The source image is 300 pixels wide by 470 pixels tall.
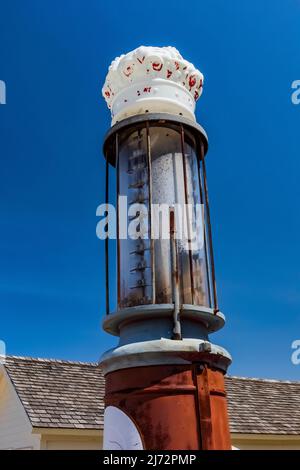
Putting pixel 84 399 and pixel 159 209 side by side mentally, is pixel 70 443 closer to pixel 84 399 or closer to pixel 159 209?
pixel 84 399

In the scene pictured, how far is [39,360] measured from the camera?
1216 cm

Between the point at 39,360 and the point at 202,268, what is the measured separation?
31.2 ft

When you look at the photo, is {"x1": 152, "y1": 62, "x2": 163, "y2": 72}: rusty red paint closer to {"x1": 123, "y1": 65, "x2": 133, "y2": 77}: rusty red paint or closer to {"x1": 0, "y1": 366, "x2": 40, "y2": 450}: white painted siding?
{"x1": 123, "y1": 65, "x2": 133, "y2": 77}: rusty red paint

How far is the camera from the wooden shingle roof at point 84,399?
10016mm

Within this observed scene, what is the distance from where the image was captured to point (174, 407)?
2725 mm

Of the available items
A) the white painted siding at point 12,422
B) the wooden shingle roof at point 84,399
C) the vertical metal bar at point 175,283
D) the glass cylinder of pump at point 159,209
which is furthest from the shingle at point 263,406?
the vertical metal bar at point 175,283

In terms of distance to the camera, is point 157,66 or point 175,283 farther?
point 157,66

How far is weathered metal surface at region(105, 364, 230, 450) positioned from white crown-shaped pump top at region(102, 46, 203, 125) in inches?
66.5

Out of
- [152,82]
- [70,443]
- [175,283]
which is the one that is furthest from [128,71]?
[70,443]

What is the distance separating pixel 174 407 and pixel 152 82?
202cm

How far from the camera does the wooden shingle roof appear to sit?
10016 millimetres

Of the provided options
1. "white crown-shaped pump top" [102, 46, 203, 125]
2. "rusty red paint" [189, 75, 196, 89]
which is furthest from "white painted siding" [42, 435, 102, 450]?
"rusty red paint" [189, 75, 196, 89]

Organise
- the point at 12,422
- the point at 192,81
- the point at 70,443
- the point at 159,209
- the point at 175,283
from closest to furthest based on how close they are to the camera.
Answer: the point at 175,283, the point at 159,209, the point at 192,81, the point at 70,443, the point at 12,422
